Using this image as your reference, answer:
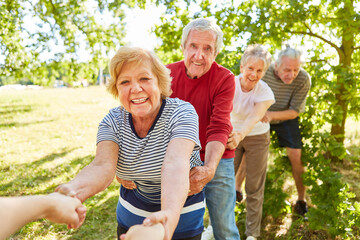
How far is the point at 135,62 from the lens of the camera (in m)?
1.72

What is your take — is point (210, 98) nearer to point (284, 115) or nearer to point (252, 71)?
point (252, 71)

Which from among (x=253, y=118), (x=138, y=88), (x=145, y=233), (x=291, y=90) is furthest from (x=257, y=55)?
(x=145, y=233)

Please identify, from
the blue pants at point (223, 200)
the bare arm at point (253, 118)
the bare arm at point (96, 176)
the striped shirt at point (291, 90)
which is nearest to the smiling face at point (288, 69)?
the striped shirt at point (291, 90)

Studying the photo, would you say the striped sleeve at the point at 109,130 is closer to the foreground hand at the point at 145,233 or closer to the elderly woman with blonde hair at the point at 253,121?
the foreground hand at the point at 145,233

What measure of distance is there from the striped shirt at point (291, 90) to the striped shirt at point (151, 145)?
256 cm

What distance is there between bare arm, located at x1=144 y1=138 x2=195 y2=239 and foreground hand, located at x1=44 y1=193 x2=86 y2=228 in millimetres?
340

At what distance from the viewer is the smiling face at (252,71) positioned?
3.34 m

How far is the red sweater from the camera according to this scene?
233 cm

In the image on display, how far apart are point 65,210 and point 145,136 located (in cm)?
68

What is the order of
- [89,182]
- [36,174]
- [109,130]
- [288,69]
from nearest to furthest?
[89,182] → [109,130] → [288,69] → [36,174]

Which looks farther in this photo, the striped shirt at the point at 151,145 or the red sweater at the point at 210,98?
the red sweater at the point at 210,98

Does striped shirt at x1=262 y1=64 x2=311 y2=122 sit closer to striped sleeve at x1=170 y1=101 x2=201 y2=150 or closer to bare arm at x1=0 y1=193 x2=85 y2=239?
striped sleeve at x1=170 y1=101 x2=201 y2=150

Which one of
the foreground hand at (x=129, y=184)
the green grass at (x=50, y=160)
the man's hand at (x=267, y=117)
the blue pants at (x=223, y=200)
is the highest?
the man's hand at (x=267, y=117)

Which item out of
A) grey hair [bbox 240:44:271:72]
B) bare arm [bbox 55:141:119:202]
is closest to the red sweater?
bare arm [bbox 55:141:119:202]
